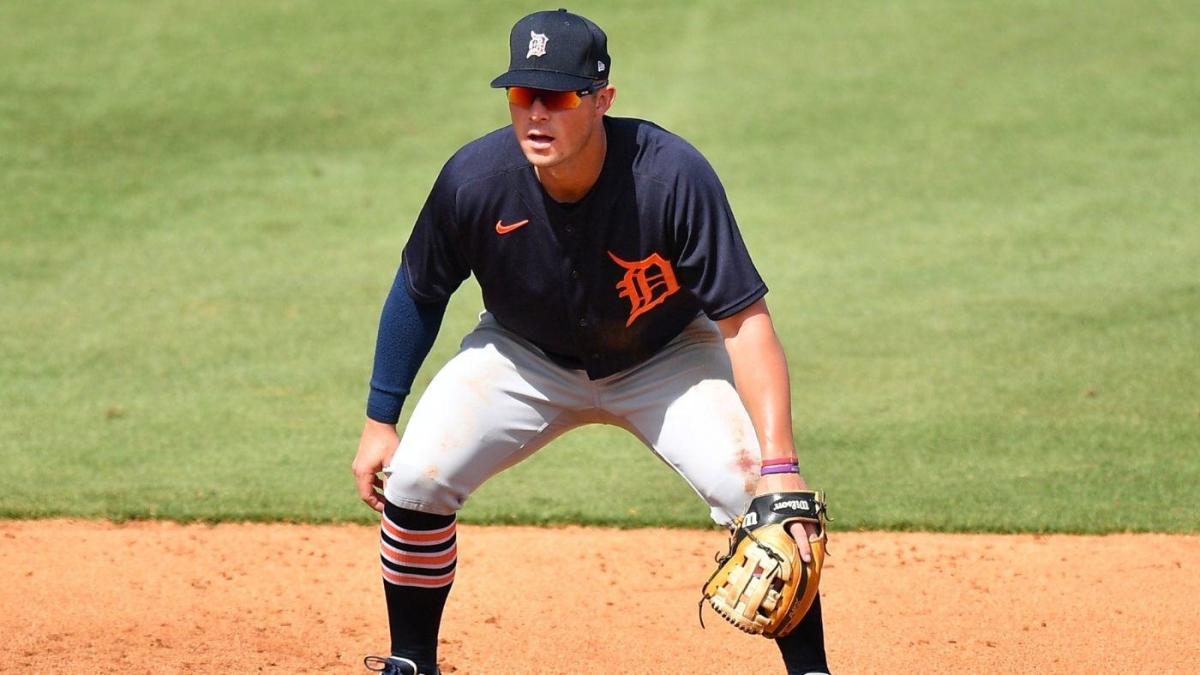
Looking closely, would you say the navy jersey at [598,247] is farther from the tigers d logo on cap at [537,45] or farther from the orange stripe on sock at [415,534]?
the orange stripe on sock at [415,534]

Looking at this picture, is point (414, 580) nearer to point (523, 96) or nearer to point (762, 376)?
point (762, 376)

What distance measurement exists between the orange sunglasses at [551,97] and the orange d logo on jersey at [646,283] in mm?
415

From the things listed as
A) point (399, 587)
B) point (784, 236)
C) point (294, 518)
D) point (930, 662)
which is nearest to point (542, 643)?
point (399, 587)

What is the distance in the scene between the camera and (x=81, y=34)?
13.0 metres

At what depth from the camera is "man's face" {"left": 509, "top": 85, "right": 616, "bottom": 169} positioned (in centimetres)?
374

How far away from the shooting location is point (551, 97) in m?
3.74

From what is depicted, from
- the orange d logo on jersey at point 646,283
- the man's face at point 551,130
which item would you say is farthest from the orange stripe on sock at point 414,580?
the man's face at point 551,130

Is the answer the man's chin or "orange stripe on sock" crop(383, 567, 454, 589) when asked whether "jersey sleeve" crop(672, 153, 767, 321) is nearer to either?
the man's chin

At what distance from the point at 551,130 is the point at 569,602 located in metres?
2.07

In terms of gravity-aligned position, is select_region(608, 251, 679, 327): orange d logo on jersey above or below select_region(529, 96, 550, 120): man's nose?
below

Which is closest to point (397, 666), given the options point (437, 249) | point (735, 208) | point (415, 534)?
point (415, 534)

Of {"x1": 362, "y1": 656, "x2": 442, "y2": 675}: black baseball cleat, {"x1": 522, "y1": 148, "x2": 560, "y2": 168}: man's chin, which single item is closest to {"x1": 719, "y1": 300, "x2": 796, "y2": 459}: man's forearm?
{"x1": 522, "y1": 148, "x2": 560, "y2": 168}: man's chin

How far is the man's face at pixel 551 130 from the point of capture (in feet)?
12.3

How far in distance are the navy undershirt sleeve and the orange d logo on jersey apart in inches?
21.6
